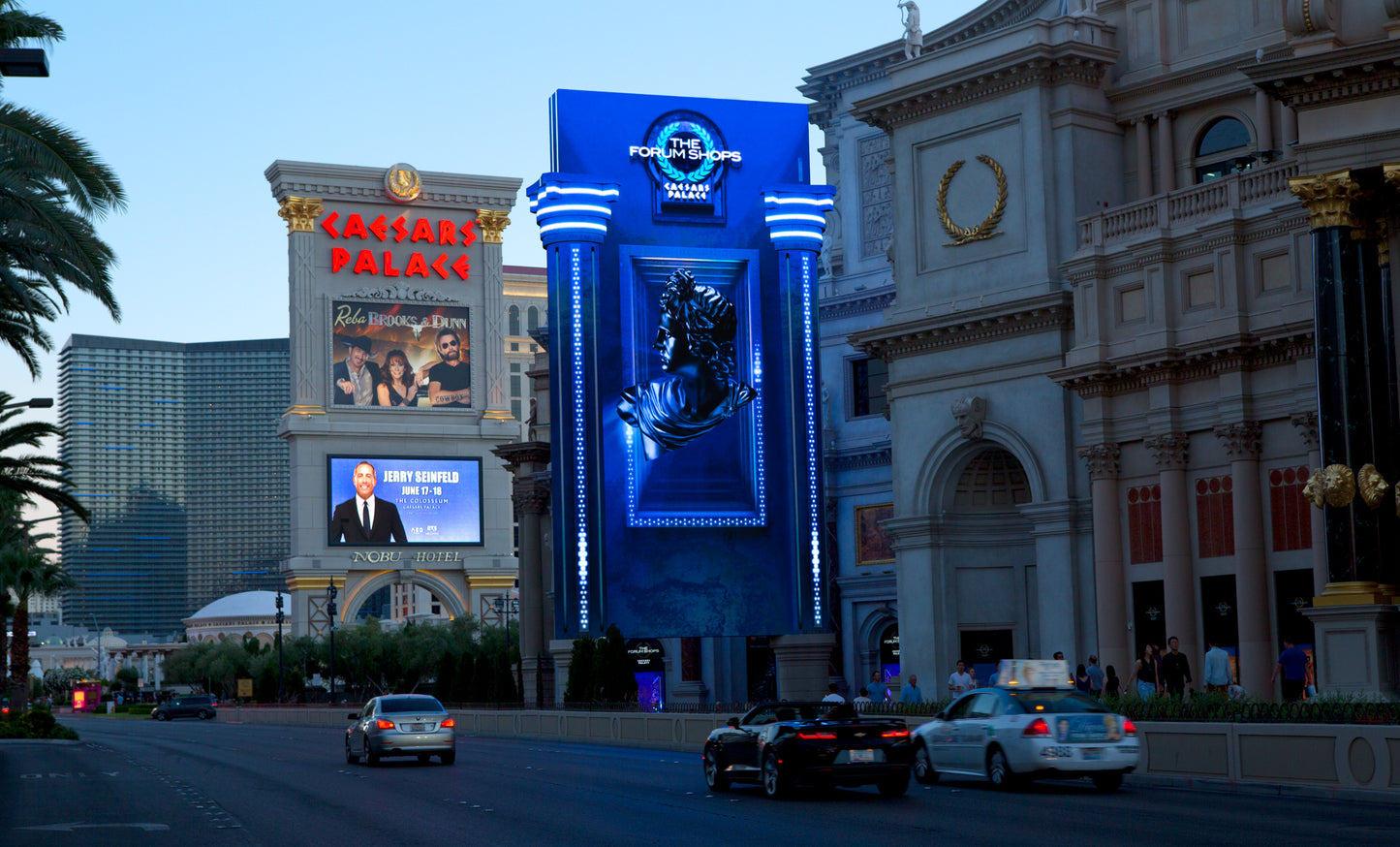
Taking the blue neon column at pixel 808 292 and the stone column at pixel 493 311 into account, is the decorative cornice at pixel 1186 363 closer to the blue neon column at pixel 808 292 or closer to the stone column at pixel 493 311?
the blue neon column at pixel 808 292

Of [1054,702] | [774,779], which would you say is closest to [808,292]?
[1054,702]

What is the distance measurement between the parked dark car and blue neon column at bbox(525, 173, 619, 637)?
171 ft

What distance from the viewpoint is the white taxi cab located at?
69.4 ft

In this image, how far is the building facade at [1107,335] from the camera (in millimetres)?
34656

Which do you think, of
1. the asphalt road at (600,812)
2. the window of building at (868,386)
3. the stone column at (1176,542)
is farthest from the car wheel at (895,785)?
the window of building at (868,386)

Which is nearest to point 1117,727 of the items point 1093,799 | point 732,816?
point 1093,799

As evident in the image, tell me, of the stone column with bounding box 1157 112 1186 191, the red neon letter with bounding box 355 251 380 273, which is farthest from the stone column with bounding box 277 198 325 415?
the stone column with bounding box 1157 112 1186 191

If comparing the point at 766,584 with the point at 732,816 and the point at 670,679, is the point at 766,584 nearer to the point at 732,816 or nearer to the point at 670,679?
the point at 670,679

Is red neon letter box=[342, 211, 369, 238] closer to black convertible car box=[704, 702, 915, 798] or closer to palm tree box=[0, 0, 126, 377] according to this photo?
palm tree box=[0, 0, 126, 377]

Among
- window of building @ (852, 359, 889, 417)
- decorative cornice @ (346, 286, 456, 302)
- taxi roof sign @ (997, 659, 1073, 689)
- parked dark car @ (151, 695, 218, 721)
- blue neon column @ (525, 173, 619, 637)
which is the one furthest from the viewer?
decorative cornice @ (346, 286, 456, 302)

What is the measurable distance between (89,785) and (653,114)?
28.1 metres

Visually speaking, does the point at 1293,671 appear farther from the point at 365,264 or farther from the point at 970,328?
the point at 365,264

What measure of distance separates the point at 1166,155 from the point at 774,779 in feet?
77.5

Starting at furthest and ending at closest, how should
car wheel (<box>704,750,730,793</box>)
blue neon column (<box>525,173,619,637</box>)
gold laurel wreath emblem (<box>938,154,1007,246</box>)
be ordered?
1. blue neon column (<box>525,173,619,637</box>)
2. gold laurel wreath emblem (<box>938,154,1007,246</box>)
3. car wheel (<box>704,750,730,793</box>)
